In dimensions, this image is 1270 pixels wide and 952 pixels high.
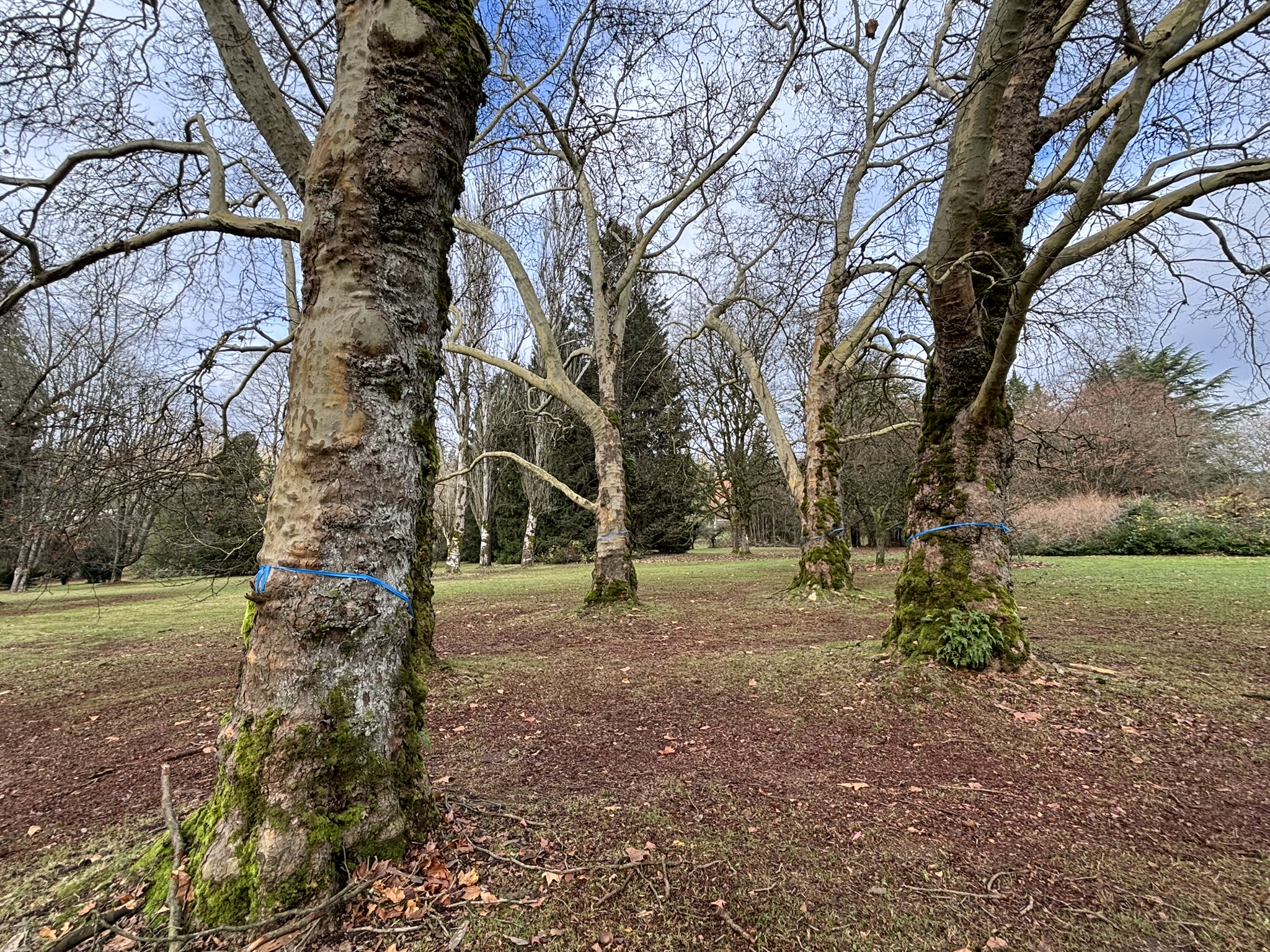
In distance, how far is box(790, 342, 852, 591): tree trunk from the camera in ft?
31.7

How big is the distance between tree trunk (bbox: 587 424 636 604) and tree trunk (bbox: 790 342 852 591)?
3.35 meters

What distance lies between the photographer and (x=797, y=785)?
2.76 metres

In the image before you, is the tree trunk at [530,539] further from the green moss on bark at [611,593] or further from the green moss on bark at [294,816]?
the green moss on bark at [294,816]

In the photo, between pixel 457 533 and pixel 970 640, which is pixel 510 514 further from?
pixel 970 640

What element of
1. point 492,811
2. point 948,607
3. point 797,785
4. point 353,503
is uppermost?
point 353,503

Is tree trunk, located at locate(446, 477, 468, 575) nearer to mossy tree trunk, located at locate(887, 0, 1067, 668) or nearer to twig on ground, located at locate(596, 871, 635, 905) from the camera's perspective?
mossy tree trunk, located at locate(887, 0, 1067, 668)

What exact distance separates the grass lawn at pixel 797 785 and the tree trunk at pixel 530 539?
61.2ft

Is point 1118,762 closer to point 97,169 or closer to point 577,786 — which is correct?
point 577,786

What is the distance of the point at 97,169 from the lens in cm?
457

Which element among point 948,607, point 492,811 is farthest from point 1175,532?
point 492,811

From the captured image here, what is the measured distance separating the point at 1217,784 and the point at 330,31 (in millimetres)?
7894

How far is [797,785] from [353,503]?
249 centimetres

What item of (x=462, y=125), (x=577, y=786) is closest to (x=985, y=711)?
(x=577, y=786)

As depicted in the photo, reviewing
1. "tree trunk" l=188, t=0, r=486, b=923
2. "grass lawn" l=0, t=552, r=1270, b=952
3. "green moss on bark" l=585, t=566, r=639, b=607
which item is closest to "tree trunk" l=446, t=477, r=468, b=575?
"green moss on bark" l=585, t=566, r=639, b=607
